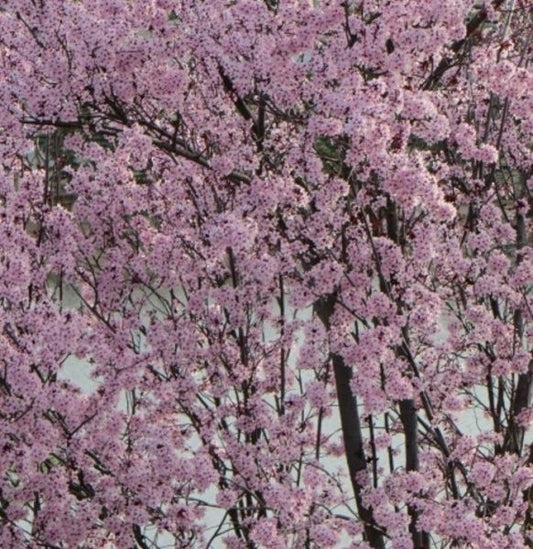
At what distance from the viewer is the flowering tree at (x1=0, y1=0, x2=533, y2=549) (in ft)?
15.1

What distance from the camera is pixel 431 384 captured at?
18.3 ft

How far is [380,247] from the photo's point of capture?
4.91m

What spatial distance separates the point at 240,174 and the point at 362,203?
586 millimetres

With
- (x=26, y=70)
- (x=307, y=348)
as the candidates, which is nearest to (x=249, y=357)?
(x=307, y=348)

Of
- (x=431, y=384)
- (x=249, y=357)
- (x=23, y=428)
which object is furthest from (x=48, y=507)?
(x=431, y=384)

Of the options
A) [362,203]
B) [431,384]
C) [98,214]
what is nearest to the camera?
[362,203]

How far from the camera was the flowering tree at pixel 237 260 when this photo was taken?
15.1 ft

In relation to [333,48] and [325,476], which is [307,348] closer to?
[325,476]

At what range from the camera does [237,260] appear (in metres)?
5.19

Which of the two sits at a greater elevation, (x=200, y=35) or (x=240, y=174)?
(x=200, y=35)

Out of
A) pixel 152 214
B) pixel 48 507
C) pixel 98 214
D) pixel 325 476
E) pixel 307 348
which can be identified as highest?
pixel 152 214

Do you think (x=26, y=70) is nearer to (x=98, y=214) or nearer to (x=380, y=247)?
(x=98, y=214)

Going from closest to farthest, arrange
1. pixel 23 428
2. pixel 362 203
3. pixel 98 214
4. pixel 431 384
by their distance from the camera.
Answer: pixel 23 428 < pixel 362 203 < pixel 98 214 < pixel 431 384

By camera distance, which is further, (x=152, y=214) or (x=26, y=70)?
(x=152, y=214)
